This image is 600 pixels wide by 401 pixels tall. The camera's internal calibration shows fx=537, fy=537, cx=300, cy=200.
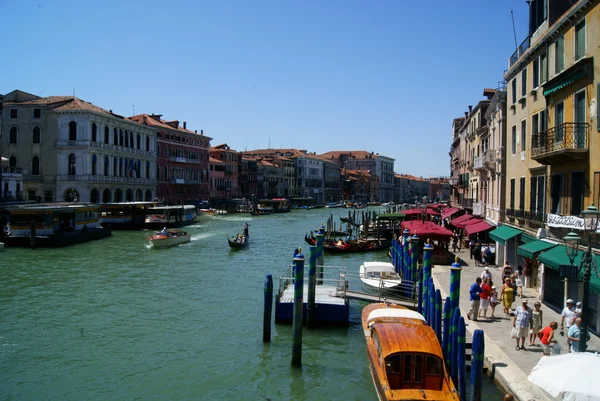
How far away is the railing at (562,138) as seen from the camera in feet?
39.7

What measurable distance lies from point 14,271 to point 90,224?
13.7 metres

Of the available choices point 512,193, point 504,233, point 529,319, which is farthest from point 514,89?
point 529,319

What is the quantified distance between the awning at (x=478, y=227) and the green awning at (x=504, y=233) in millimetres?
2177

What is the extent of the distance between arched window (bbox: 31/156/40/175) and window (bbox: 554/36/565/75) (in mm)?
43381

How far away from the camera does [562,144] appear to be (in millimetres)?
12664

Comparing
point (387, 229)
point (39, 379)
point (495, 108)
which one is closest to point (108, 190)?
point (387, 229)

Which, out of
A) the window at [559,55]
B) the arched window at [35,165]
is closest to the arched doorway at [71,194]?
the arched window at [35,165]

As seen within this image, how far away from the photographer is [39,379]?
10.8 m

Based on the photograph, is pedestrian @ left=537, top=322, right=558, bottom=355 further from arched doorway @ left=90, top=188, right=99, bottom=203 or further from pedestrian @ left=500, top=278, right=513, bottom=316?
arched doorway @ left=90, top=188, right=99, bottom=203

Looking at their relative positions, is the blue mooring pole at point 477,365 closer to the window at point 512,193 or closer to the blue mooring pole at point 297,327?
the blue mooring pole at point 297,327

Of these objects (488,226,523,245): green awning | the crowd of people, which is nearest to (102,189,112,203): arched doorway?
(488,226,523,245): green awning

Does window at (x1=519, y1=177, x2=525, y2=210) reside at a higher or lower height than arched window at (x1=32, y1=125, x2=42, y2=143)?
lower

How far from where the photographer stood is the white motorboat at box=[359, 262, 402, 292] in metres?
16.1

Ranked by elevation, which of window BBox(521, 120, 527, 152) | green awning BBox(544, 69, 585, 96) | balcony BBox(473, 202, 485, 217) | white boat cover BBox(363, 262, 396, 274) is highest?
green awning BBox(544, 69, 585, 96)
